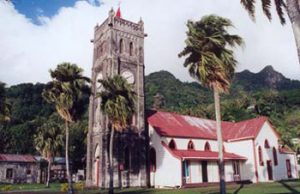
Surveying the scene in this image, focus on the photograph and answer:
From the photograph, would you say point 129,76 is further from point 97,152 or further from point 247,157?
point 247,157

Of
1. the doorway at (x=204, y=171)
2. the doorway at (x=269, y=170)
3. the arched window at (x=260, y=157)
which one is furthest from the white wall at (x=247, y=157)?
the doorway at (x=204, y=171)

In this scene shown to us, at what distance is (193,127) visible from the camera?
4359cm

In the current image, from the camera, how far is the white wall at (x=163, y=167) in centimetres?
3497

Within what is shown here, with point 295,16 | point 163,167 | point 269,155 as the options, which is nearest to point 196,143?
point 163,167

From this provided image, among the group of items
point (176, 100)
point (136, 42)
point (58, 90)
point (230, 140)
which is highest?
point (176, 100)

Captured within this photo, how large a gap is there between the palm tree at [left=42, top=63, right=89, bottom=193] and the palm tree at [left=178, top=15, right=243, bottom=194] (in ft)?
40.8

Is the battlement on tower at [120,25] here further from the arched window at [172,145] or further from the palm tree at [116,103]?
the arched window at [172,145]

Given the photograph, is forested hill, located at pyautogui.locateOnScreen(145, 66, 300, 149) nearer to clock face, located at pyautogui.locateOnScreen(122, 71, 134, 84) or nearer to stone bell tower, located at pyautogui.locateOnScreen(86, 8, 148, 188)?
stone bell tower, located at pyautogui.locateOnScreen(86, 8, 148, 188)

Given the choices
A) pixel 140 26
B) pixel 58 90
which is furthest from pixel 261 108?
pixel 58 90

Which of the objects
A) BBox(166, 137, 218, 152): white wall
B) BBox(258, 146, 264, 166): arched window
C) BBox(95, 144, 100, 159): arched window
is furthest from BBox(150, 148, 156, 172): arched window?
BBox(258, 146, 264, 166): arched window

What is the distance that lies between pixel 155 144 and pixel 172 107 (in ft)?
237

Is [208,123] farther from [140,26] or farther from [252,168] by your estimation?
[140,26]

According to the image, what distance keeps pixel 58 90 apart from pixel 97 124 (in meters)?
10.9

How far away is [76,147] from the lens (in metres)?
71.9
